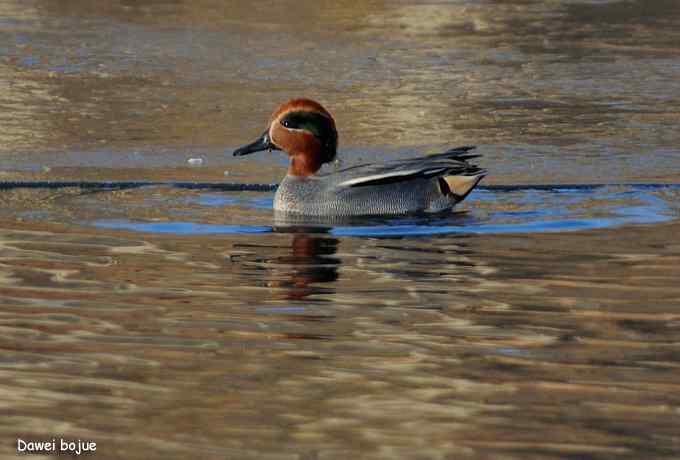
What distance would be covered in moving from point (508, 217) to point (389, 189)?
0.80m

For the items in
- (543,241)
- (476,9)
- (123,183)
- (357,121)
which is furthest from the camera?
(476,9)

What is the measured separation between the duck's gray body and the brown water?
20cm

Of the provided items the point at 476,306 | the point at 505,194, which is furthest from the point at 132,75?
the point at 476,306

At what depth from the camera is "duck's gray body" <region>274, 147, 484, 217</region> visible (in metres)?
10.4

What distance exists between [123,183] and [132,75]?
4.32m

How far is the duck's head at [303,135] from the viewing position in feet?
35.8

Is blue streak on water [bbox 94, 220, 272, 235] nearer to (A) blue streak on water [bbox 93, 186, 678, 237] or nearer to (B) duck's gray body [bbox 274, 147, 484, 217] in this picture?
(A) blue streak on water [bbox 93, 186, 678, 237]

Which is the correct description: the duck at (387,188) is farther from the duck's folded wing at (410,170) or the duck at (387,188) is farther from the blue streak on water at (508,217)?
the blue streak on water at (508,217)

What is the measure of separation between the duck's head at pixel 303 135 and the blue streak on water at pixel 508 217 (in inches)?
13.5

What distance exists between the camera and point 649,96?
14.4 m

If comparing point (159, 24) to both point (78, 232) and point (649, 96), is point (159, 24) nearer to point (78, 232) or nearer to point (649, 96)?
point (649, 96)

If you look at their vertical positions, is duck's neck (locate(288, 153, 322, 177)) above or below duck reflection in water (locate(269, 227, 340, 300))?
above

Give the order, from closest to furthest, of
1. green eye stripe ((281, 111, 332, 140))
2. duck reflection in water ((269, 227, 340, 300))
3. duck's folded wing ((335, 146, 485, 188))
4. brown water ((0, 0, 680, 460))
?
brown water ((0, 0, 680, 460))
duck reflection in water ((269, 227, 340, 300))
duck's folded wing ((335, 146, 485, 188))
green eye stripe ((281, 111, 332, 140))

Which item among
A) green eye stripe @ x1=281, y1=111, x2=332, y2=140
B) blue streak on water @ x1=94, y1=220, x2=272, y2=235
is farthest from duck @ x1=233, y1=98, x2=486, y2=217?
blue streak on water @ x1=94, y1=220, x2=272, y2=235
